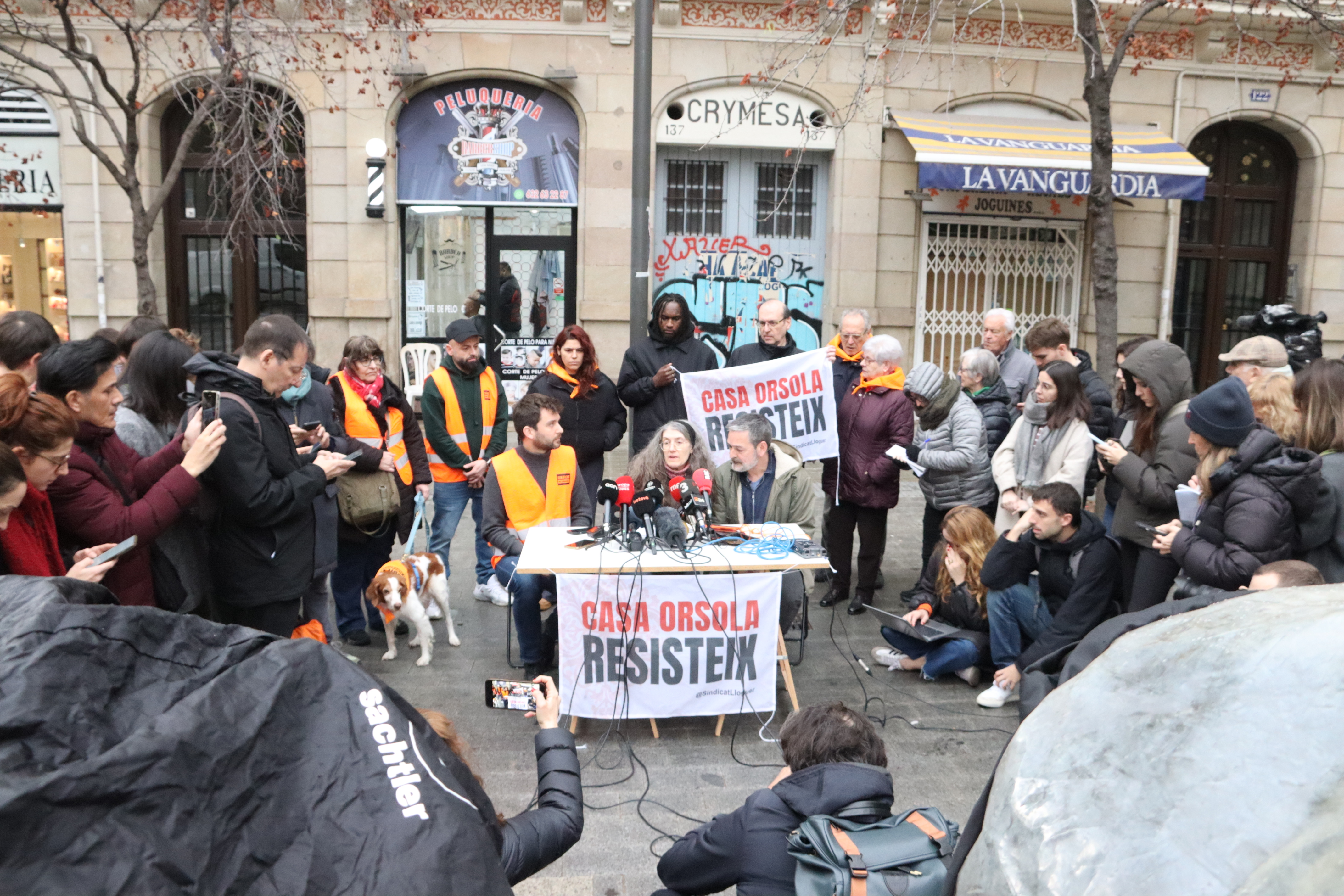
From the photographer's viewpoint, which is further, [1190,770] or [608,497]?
[608,497]

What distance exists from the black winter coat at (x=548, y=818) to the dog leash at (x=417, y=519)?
3.85 meters

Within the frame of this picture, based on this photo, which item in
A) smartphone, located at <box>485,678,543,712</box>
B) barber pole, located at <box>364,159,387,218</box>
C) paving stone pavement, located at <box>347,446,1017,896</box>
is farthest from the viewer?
barber pole, located at <box>364,159,387,218</box>

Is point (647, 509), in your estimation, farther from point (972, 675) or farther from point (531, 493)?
point (972, 675)

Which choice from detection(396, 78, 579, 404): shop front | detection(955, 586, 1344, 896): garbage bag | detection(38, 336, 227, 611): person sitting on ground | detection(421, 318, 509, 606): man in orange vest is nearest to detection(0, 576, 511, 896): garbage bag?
detection(955, 586, 1344, 896): garbage bag

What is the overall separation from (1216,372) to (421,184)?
11.5 m

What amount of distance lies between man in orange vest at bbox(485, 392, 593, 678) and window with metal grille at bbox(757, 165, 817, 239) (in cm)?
799

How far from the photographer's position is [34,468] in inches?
129

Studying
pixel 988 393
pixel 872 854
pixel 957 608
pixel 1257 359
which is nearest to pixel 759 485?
pixel 957 608

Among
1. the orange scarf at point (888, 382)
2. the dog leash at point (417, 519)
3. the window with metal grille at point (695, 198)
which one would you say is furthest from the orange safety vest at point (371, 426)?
the window with metal grille at point (695, 198)

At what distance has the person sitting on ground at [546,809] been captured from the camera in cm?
223

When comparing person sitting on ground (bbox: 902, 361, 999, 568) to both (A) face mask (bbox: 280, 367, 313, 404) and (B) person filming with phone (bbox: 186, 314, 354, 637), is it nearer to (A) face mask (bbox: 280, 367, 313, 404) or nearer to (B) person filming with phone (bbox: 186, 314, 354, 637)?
(A) face mask (bbox: 280, 367, 313, 404)

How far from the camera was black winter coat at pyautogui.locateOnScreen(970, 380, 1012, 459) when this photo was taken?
693 centimetres

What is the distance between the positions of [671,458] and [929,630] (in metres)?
1.77

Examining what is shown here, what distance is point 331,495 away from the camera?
5555 mm
